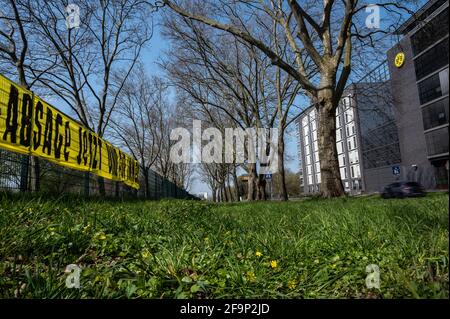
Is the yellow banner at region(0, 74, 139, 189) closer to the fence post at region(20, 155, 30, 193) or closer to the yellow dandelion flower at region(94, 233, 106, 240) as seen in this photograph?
the fence post at region(20, 155, 30, 193)

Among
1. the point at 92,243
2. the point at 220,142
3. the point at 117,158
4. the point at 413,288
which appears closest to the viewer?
the point at 413,288

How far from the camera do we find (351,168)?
69.7 meters

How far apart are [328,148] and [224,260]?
9.41 meters

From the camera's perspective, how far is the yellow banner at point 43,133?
5.54 meters

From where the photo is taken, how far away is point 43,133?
6797 millimetres

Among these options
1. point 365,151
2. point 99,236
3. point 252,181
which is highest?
point 365,151

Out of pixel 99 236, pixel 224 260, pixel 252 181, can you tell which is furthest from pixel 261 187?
pixel 224 260

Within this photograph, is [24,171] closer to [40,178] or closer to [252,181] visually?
[40,178]

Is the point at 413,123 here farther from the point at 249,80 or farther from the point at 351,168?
the point at 249,80

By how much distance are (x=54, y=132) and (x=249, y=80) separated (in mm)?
16662

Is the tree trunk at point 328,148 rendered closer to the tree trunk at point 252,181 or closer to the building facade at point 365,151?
the building facade at point 365,151

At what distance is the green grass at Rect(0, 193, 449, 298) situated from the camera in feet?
5.56
